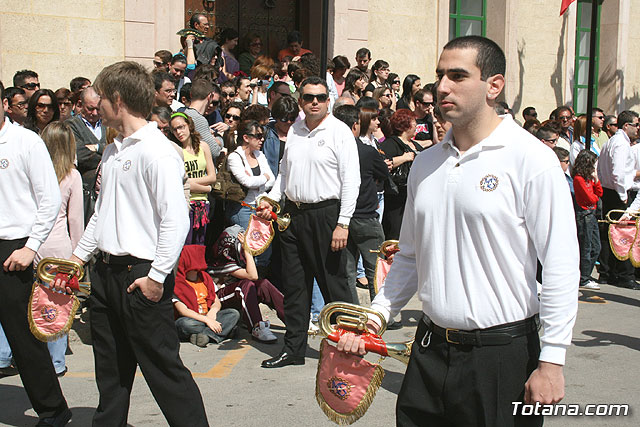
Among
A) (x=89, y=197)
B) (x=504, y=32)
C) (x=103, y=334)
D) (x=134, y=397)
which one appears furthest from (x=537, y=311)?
(x=504, y=32)

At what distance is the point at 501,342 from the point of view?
117 inches

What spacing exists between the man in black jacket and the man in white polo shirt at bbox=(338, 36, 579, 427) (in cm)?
460

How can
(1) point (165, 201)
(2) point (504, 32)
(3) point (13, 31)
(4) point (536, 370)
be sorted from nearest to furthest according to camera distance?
(4) point (536, 370) → (1) point (165, 201) → (3) point (13, 31) → (2) point (504, 32)

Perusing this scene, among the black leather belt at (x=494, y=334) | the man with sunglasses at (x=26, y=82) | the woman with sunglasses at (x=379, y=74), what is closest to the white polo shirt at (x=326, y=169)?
the black leather belt at (x=494, y=334)

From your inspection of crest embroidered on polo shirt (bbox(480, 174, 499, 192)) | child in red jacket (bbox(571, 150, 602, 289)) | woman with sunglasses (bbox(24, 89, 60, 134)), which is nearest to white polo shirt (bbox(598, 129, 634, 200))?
child in red jacket (bbox(571, 150, 602, 289))

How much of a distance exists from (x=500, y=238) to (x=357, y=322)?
73cm

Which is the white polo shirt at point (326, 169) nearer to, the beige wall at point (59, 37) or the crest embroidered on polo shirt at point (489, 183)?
the crest embroidered on polo shirt at point (489, 183)

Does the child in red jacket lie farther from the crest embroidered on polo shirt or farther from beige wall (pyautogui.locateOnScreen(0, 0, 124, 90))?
the crest embroidered on polo shirt

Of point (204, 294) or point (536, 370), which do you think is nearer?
point (536, 370)

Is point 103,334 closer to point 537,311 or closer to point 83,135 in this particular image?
point 537,311

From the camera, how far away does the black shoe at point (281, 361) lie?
21.5 feet

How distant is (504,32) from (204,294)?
37.0 feet

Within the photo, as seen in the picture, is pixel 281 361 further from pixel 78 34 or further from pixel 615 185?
pixel 78 34

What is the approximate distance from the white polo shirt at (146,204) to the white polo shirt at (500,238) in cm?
141
